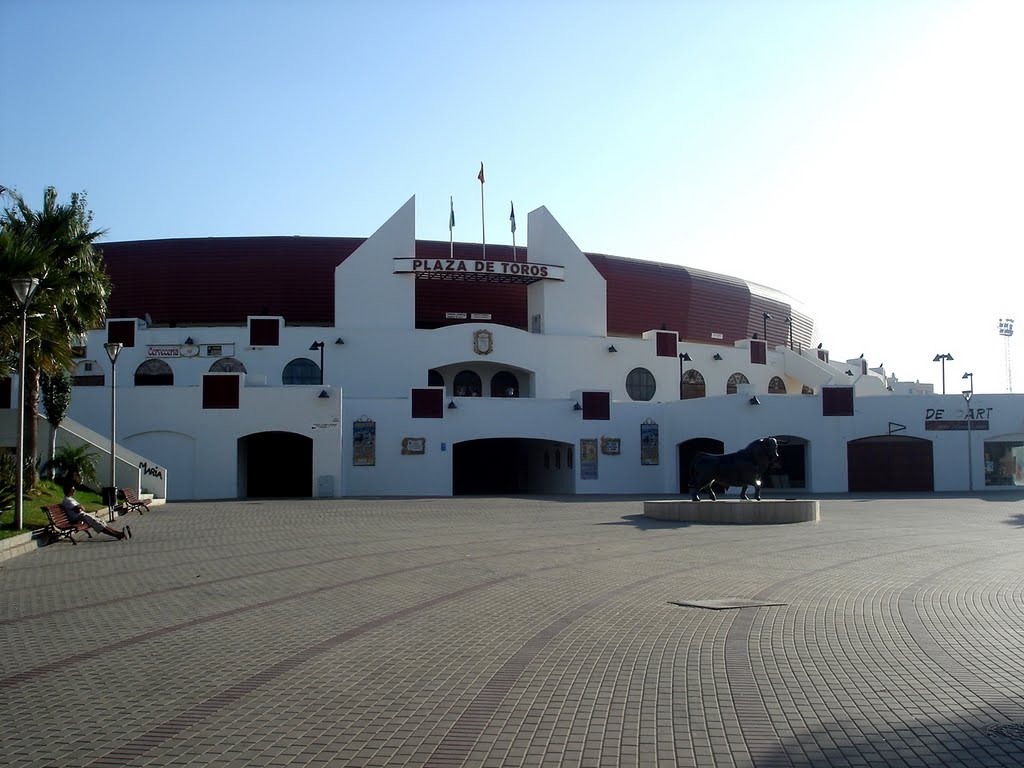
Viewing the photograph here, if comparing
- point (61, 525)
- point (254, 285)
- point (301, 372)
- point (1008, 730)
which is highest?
point (254, 285)

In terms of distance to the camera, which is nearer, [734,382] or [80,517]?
[80,517]

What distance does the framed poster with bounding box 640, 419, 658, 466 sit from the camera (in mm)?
40625

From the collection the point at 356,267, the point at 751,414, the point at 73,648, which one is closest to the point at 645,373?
the point at 751,414

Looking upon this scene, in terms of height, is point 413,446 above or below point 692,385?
below

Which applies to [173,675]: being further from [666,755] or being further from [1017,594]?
[1017,594]

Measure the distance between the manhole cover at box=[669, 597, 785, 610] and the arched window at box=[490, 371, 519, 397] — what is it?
119 ft

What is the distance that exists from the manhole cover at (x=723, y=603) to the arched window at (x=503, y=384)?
36.3 m

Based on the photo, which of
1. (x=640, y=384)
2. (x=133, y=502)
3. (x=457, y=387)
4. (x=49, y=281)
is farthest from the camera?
(x=640, y=384)

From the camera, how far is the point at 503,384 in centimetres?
4869

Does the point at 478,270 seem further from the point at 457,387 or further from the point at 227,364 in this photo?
the point at 227,364

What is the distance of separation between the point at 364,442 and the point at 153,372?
13157 mm

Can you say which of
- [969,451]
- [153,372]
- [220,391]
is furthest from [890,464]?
[153,372]

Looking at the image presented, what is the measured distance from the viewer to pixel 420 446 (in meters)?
38.1

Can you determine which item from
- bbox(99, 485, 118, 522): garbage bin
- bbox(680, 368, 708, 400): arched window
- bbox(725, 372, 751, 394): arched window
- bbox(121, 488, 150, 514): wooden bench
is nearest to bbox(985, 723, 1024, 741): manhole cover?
bbox(99, 485, 118, 522): garbage bin
